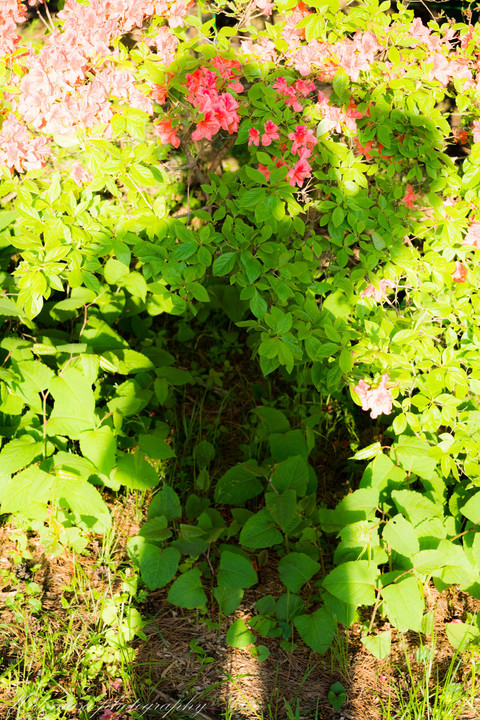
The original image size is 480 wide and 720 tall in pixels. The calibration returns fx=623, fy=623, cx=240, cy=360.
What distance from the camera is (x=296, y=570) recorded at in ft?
6.81

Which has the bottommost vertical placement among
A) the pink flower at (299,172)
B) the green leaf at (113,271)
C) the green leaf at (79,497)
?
the green leaf at (79,497)

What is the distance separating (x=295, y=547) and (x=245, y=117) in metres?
1.57

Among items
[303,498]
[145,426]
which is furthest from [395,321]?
[145,426]

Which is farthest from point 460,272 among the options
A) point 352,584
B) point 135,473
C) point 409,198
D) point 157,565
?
point 157,565

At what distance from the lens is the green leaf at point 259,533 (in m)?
2.12

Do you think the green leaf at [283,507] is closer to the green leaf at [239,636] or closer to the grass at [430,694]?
the green leaf at [239,636]

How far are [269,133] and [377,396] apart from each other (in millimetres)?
947

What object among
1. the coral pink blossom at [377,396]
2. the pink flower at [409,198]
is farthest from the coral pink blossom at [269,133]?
the coral pink blossom at [377,396]

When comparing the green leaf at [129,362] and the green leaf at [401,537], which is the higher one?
the green leaf at [129,362]

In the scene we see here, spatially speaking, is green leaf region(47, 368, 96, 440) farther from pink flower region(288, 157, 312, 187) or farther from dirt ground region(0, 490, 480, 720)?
pink flower region(288, 157, 312, 187)

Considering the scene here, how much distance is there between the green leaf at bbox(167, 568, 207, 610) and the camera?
201 centimetres

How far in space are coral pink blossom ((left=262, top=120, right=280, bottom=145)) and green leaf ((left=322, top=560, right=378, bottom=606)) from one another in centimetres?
141

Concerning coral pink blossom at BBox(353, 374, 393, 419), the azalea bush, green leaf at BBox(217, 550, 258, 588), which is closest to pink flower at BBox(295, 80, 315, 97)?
the azalea bush

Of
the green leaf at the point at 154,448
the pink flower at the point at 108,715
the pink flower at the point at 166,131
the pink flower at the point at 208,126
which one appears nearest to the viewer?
the pink flower at the point at 108,715
